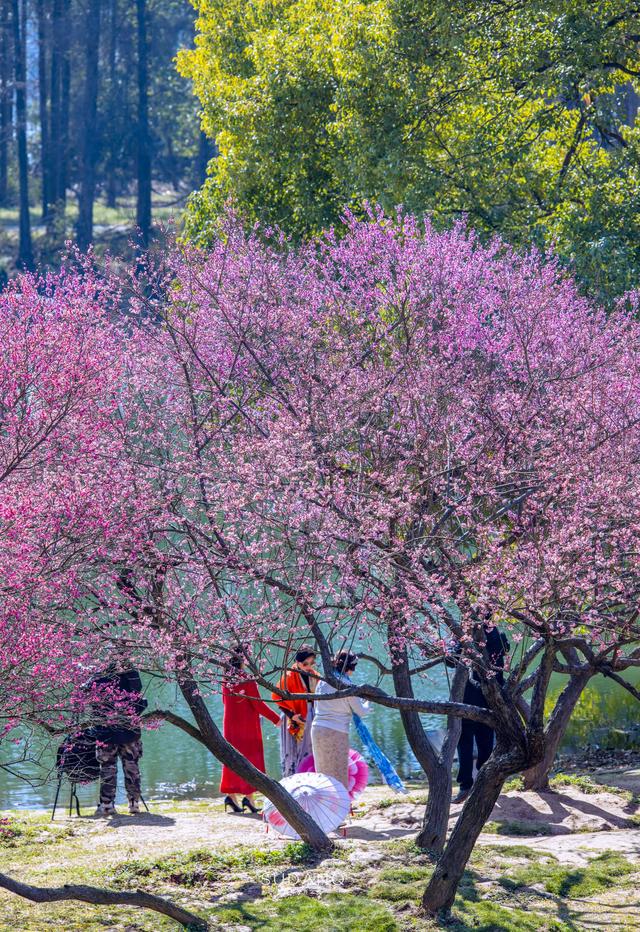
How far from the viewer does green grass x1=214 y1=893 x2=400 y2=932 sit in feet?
23.4

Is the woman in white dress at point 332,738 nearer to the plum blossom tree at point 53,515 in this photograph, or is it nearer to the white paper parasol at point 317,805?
the white paper parasol at point 317,805

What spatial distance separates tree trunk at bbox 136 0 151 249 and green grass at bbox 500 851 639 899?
36.5m

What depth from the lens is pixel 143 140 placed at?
1729 inches

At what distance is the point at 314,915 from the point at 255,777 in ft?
3.90

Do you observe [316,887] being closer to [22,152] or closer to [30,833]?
[30,833]

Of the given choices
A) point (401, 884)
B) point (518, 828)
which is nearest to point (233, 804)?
point (518, 828)

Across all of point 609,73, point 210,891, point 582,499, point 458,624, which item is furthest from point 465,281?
point 609,73

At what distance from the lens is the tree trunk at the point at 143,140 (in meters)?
42.8

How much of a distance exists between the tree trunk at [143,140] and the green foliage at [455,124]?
83.3 ft

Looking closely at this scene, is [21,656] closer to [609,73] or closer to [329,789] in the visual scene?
[329,789]

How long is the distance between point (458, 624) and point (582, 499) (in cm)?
114

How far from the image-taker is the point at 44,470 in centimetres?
738

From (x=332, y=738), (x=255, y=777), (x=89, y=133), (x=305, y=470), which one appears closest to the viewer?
(x=305, y=470)

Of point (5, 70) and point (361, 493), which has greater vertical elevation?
point (5, 70)
